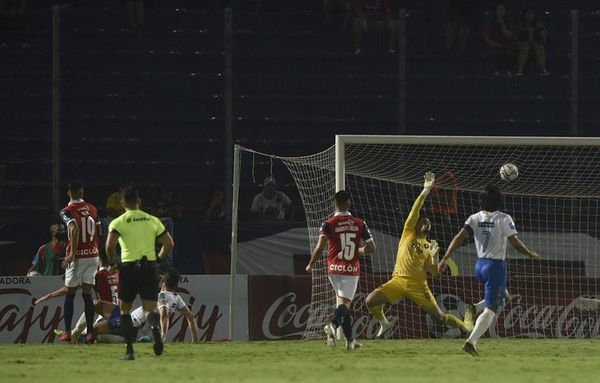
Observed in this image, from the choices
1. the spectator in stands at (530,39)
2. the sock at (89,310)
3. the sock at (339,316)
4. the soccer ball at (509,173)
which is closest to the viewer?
the sock at (339,316)

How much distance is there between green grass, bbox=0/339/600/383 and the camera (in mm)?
12586

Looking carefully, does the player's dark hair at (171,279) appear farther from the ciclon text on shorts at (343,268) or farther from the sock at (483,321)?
the sock at (483,321)

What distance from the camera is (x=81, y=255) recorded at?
18328 mm

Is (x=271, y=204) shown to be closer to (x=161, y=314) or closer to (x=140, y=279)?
(x=161, y=314)

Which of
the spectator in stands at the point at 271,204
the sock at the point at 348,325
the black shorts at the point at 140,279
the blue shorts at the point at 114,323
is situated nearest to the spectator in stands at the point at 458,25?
the spectator in stands at the point at 271,204

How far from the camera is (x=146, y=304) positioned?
581 inches

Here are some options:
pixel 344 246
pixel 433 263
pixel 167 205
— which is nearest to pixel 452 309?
pixel 433 263

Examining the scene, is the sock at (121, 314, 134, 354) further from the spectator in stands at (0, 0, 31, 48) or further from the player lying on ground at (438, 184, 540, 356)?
the spectator in stands at (0, 0, 31, 48)

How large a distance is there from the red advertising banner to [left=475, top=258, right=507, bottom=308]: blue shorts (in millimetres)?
5447

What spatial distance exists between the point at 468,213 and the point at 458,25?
17.8 ft

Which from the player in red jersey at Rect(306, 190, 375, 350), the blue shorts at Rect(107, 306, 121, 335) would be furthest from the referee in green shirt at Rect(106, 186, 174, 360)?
the blue shorts at Rect(107, 306, 121, 335)

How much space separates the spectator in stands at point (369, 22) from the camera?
2625 centimetres

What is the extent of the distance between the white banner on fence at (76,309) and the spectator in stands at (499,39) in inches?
344

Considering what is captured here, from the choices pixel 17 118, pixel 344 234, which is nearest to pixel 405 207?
pixel 344 234
